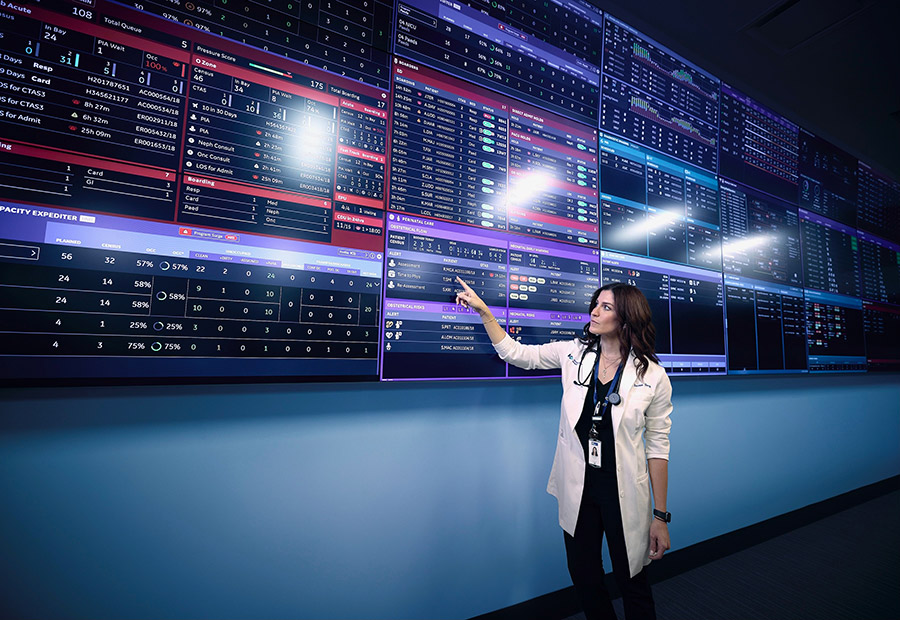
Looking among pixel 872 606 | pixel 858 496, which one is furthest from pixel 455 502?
pixel 858 496

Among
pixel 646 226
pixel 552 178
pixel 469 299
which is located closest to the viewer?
pixel 469 299

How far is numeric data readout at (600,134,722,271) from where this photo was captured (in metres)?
2.19

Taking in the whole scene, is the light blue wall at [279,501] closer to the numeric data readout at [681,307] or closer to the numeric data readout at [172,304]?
the numeric data readout at [172,304]

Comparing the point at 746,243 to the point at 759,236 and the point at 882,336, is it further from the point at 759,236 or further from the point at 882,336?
the point at 882,336

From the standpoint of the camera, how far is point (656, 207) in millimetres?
2363

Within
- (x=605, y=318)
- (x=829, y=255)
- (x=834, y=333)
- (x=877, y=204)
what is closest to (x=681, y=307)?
(x=605, y=318)

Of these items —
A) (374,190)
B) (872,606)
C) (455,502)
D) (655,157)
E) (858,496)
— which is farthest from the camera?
(858,496)

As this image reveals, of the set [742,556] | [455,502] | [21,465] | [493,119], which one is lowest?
[742,556]

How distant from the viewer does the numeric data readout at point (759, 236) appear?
2670 mm

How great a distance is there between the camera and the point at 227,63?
134 centimetres

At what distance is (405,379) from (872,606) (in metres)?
2.62

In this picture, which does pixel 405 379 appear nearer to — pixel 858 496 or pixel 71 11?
pixel 71 11

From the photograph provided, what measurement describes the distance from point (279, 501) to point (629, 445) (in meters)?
1.25

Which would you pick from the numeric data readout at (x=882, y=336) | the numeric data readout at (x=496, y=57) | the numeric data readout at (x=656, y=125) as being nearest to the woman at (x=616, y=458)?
the numeric data readout at (x=496, y=57)
